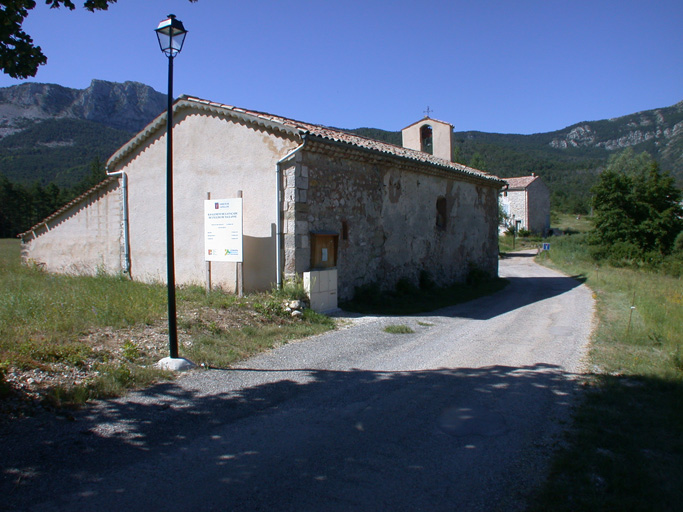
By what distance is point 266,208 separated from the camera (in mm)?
11281

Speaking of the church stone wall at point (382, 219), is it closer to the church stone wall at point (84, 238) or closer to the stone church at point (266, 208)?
the stone church at point (266, 208)

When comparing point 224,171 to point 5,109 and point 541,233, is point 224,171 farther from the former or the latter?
point 5,109

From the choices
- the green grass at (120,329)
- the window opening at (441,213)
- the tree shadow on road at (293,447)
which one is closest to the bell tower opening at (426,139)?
the window opening at (441,213)

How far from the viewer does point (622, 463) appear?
402 centimetres

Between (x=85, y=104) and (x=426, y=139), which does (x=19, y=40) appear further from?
(x=85, y=104)

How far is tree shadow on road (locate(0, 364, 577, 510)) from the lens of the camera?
3459 millimetres

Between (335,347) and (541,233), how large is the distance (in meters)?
49.6

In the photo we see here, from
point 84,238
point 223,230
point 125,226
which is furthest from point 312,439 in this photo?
point 84,238

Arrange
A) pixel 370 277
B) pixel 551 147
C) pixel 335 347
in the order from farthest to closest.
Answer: pixel 551 147
pixel 370 277
pixel 335 347

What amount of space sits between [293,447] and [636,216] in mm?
35716

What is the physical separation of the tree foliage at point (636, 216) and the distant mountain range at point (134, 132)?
21.5 metres

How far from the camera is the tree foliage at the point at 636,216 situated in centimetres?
3192

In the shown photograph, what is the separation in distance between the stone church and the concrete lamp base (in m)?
4.47

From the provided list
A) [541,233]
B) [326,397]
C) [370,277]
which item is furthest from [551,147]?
[326,397]
